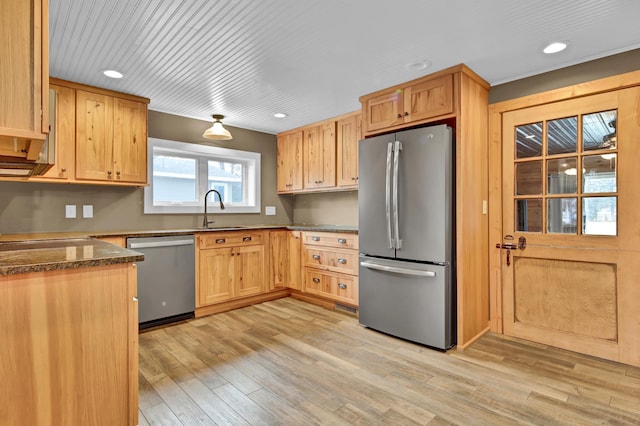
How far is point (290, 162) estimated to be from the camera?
4797mm

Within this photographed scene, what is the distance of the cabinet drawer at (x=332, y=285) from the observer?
11.8ft

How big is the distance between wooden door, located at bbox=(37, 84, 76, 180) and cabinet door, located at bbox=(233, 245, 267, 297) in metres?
1.77

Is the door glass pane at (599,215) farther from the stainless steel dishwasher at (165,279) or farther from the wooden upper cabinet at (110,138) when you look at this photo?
the wooden upper cabinet at (110,138)

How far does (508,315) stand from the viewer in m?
2.99

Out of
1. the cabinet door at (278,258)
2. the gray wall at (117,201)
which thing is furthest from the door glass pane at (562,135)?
the gray wall at (117,201)

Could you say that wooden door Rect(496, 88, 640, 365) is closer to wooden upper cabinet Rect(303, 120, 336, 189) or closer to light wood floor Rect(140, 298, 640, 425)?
light wood floor Rect(140, 298, 640, 425)

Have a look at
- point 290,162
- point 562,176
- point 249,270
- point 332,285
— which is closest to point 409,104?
point 562,176

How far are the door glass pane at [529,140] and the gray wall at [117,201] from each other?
10.5 ft

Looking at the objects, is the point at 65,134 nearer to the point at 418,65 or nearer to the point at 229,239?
the point at 229,239

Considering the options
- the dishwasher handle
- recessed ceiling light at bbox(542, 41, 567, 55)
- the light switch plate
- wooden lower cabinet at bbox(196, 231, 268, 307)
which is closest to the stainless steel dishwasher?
the dishwasher handle

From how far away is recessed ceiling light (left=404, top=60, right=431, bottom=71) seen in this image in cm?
262

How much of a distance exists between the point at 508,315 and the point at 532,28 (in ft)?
7.54

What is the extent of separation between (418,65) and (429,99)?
304mm

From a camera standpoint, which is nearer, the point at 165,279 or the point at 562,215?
the point at 562,215
